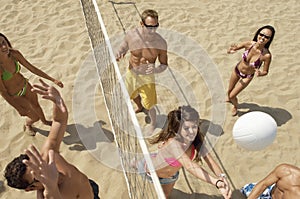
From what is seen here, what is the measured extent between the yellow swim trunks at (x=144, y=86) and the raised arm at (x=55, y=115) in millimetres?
1877

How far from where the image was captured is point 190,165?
9.60 ft

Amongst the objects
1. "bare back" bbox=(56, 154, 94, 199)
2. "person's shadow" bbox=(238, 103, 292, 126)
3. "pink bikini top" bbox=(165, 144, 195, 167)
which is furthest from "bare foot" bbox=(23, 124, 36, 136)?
"person's shadow" bbox=(238, 103, 292, 126)

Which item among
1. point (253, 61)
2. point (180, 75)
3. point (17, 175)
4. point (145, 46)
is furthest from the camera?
point (180, 75)

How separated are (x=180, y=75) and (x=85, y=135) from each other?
2154mm

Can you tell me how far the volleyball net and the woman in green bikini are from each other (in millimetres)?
1072

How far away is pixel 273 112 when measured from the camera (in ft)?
17.3

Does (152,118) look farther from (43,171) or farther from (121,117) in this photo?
(43,171)

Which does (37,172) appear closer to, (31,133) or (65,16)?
(31,133)

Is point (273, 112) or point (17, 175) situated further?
point (273, 112)

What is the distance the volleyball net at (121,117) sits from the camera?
3.68 meters

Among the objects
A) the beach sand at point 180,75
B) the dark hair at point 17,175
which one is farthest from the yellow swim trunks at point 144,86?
the dark hair at point 17,175

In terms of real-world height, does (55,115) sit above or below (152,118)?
above

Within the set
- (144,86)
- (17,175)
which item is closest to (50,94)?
(17,175)

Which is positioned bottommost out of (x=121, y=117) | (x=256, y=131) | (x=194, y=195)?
(x=194, y=195)
